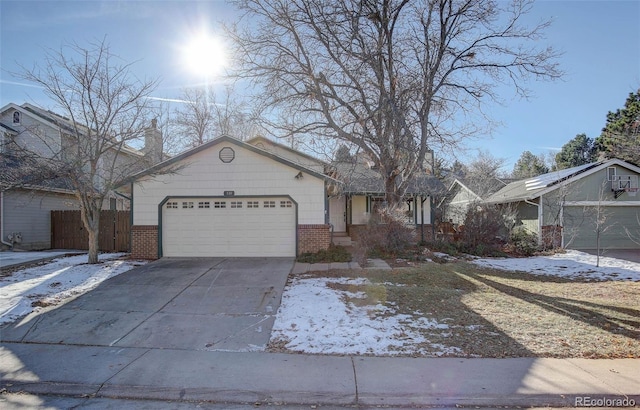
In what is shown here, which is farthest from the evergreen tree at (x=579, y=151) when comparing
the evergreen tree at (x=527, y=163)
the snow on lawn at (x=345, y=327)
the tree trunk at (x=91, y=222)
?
the tree trunk at (x=91, y=222)

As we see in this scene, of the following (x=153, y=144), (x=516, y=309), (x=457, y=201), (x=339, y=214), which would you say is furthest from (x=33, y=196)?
(x=457, y=201)

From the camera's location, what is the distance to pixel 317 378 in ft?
14.7

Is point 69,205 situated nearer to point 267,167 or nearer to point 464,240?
point 267,167

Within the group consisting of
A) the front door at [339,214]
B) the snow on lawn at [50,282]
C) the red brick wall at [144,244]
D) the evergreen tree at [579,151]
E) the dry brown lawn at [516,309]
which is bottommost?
the dry brown lawn at [516,309]

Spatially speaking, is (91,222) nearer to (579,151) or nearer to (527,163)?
(579,151)

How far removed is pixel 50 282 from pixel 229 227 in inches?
210

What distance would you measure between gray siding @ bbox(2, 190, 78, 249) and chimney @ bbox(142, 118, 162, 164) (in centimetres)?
450

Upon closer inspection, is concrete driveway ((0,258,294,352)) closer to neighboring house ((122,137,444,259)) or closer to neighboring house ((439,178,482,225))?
neighboring house ((122,137,444,259))

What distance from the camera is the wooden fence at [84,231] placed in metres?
15.7

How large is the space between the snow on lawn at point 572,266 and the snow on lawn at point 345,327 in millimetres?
7490

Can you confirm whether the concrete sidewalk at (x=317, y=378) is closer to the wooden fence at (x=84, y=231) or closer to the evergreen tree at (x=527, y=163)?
the wooden fence at (x=84, y=231)

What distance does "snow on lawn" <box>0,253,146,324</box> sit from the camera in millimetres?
7300

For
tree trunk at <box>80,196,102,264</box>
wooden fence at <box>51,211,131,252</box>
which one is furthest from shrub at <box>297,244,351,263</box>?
wooden fence at <box>51,211,131,252</box>

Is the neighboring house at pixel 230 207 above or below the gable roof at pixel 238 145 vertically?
below
